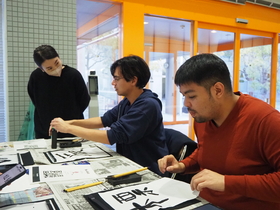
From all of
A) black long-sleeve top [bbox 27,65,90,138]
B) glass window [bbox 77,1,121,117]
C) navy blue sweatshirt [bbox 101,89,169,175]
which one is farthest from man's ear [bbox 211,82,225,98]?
glass window [bbox 77,1,121,117]

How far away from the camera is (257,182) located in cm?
90

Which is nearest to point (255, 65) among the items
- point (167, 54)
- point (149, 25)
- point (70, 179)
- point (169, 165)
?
point (167, 54)

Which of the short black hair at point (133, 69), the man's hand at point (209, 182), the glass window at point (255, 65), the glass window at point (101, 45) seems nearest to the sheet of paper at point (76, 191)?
the man's hand at point (209, 182)

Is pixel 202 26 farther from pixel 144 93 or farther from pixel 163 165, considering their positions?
pixel 163 165

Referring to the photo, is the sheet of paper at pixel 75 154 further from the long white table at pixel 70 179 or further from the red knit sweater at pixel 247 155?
the red knit sweater at pixel 247 155

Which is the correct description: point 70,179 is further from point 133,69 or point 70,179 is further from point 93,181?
point 133,69

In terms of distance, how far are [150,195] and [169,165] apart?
0.30 metres

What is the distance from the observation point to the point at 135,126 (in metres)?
1.60

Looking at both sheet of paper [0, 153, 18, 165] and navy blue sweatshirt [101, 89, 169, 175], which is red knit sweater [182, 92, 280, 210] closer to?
navy blue sweatshirt [101, 89, 169, 175]

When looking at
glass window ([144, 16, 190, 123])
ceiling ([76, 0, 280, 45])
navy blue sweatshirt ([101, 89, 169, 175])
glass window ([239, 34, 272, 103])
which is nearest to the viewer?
navy blue sweatshirt ([101, 89, 169, 175])

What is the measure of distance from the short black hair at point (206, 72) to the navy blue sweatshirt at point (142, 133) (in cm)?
61

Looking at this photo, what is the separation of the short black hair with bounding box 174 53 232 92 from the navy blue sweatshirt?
24.0 inches

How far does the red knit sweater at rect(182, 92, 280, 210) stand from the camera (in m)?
Answer: 0.91

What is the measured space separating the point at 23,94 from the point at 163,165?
239 centimetres
